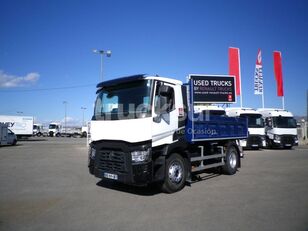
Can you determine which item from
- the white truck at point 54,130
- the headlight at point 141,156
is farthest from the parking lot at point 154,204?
the white truck at point 54,130

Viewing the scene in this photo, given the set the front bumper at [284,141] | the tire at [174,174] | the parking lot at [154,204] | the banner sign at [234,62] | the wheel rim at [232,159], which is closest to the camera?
the parking lot at [154,204]

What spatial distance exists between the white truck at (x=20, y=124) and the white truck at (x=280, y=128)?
3236 cm

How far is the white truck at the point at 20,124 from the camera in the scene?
40.3 metres

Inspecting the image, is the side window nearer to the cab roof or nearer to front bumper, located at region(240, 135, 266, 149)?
the cab roof

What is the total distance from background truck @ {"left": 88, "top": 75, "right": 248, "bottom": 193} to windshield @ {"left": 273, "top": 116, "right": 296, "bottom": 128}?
50.8ft

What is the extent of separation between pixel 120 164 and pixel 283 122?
19.2 m

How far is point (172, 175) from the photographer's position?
25.9ft

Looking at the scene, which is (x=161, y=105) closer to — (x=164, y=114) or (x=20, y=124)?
(x=164, y=114)

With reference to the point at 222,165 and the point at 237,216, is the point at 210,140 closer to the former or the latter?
the point at 222,165

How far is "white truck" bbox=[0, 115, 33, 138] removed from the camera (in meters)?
40.3

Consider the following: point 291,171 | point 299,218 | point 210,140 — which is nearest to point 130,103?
point 210,140

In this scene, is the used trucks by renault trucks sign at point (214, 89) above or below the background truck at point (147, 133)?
above

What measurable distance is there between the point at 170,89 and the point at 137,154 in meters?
2.06

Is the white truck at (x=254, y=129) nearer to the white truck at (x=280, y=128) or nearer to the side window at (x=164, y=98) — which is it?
the white truck at (x=280, y=128)
